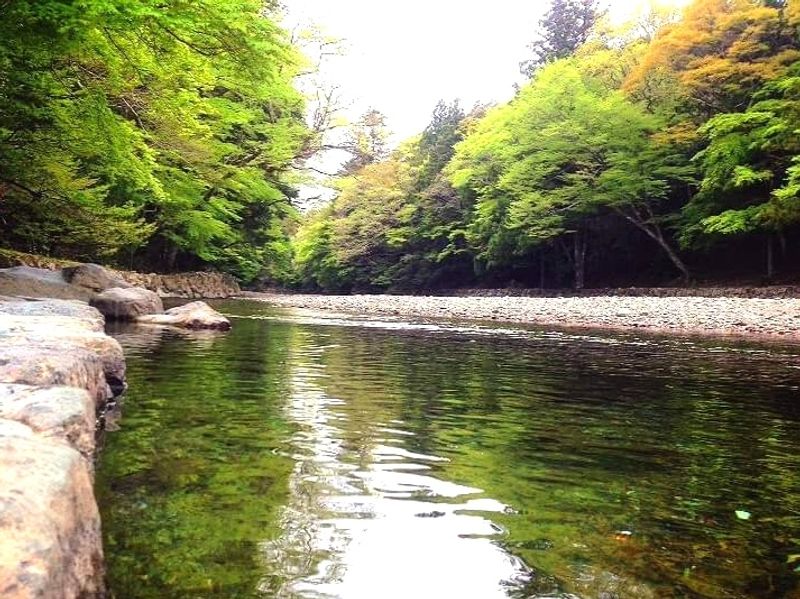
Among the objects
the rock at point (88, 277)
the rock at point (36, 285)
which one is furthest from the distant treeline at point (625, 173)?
the rock at point (36, 285)

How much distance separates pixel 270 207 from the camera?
3466 cm

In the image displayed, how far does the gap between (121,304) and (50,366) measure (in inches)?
393

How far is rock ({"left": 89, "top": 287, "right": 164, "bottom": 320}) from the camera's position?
41.8 feet

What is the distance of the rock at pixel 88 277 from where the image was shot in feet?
42.2

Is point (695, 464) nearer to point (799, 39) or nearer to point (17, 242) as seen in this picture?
point (17, 242)

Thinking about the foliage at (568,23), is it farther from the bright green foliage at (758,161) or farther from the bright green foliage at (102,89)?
the bright green foliage at (102,89)

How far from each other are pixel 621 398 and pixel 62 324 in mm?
5017

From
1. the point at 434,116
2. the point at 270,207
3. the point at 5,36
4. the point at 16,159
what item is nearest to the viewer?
the point at 5,36

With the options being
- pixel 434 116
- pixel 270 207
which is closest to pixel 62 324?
pixel 270 207

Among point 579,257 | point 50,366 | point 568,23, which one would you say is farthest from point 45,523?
point 568,23

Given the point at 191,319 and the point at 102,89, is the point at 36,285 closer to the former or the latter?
the point at 191,319

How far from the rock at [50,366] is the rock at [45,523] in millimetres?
1165

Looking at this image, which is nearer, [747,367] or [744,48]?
[747,367]

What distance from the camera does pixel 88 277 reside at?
1313cm
